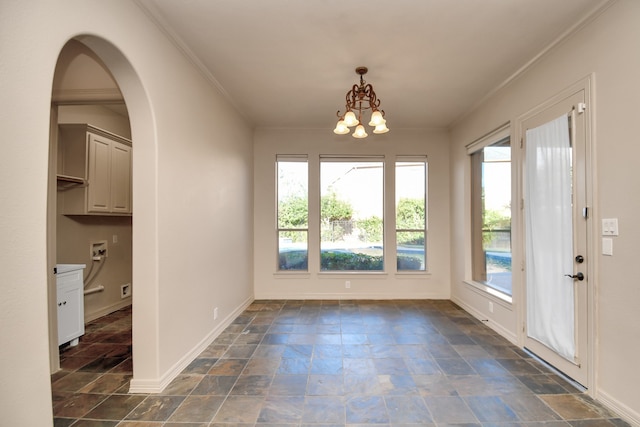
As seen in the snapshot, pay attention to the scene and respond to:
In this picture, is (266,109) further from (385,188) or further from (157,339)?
(157,339)

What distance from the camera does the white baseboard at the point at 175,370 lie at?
86.6 inches

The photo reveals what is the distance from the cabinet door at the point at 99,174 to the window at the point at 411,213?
4344 mm

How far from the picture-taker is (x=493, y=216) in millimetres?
3719

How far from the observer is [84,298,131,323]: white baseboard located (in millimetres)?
3777

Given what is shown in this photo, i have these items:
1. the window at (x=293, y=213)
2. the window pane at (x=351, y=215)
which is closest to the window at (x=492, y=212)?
the window pane at (x=351, y=215)

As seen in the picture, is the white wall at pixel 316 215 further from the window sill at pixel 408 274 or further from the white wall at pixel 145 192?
the white wall at pixel 145 192

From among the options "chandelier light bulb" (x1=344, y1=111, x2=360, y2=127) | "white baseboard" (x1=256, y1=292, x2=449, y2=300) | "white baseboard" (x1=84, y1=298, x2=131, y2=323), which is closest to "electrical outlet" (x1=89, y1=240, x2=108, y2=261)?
"white baseboard" (x1=84, y1=298, x2=131, y2=323)

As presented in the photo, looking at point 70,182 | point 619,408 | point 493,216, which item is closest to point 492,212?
point 493,216

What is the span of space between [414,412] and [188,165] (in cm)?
272

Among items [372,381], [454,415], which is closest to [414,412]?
[454,415]

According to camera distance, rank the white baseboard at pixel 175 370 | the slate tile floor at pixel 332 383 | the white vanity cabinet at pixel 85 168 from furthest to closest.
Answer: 1. the white vanity cabinet at pixel 85 168
2. the white baseboard at pixel 175 370
3. the slate tile floor at pixel 332 383

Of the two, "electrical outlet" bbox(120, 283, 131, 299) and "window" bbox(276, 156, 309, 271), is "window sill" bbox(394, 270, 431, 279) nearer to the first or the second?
"window" bbox(276, 156, 309, 271)

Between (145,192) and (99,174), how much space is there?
2211 mm

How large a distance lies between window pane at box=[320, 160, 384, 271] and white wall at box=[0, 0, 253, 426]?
1.34 metres
